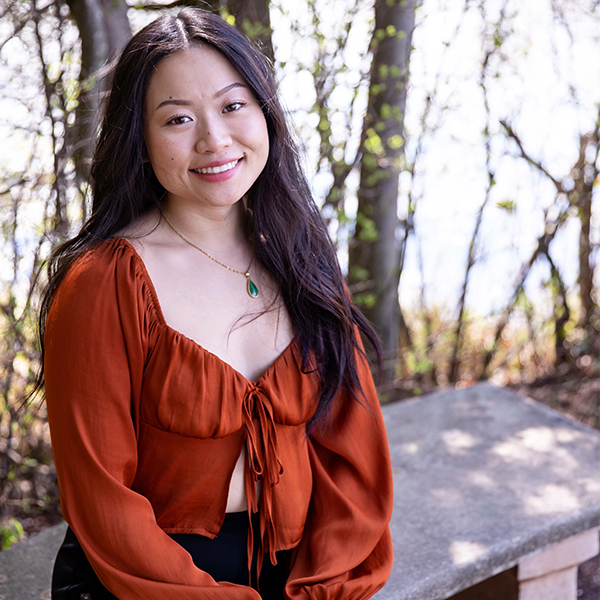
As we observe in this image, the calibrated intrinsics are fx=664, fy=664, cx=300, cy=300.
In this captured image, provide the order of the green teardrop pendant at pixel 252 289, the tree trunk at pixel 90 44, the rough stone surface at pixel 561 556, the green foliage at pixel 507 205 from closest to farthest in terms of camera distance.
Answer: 1. the green teardrop pendant at pixel 252 289
2. the rough stone surface at pixel 561 556
3. the tree trunk at pixel 90 44
4. the green foliage at pixel 507 205

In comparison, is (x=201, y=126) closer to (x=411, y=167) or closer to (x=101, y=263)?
(x=101, y=263)

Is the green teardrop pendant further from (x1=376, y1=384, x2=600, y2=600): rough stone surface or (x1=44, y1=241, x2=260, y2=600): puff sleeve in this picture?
(x1=376, y1=384, x2=600, y2=600): rough stone surface

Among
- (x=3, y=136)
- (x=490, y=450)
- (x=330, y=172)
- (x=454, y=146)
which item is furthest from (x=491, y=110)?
(x=3, y=136)

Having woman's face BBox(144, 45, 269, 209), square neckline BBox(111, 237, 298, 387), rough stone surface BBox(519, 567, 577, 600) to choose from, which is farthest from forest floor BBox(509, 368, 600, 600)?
woman's face BBox(144, 45, 269, 209)

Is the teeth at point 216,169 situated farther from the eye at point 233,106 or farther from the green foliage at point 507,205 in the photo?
the green foliage at point 507,205

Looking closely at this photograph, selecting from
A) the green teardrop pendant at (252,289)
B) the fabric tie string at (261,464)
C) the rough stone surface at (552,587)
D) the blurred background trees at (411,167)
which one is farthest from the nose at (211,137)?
the rough stone surface at (552,587)

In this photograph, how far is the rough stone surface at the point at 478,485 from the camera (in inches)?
79.2

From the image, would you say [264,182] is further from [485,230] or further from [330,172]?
[485,230]

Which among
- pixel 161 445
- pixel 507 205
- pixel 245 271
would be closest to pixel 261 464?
pixel 161 445

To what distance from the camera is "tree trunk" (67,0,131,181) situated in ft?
8.76

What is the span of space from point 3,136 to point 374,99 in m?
1.77

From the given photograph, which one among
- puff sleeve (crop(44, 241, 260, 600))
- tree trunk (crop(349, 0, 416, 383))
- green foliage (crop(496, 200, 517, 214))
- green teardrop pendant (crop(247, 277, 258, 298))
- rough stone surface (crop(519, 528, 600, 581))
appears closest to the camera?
puff sleeve (crop(44, 241, 260, 600))

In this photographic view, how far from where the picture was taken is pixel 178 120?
1.48 meters

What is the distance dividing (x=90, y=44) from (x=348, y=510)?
7.18ft
